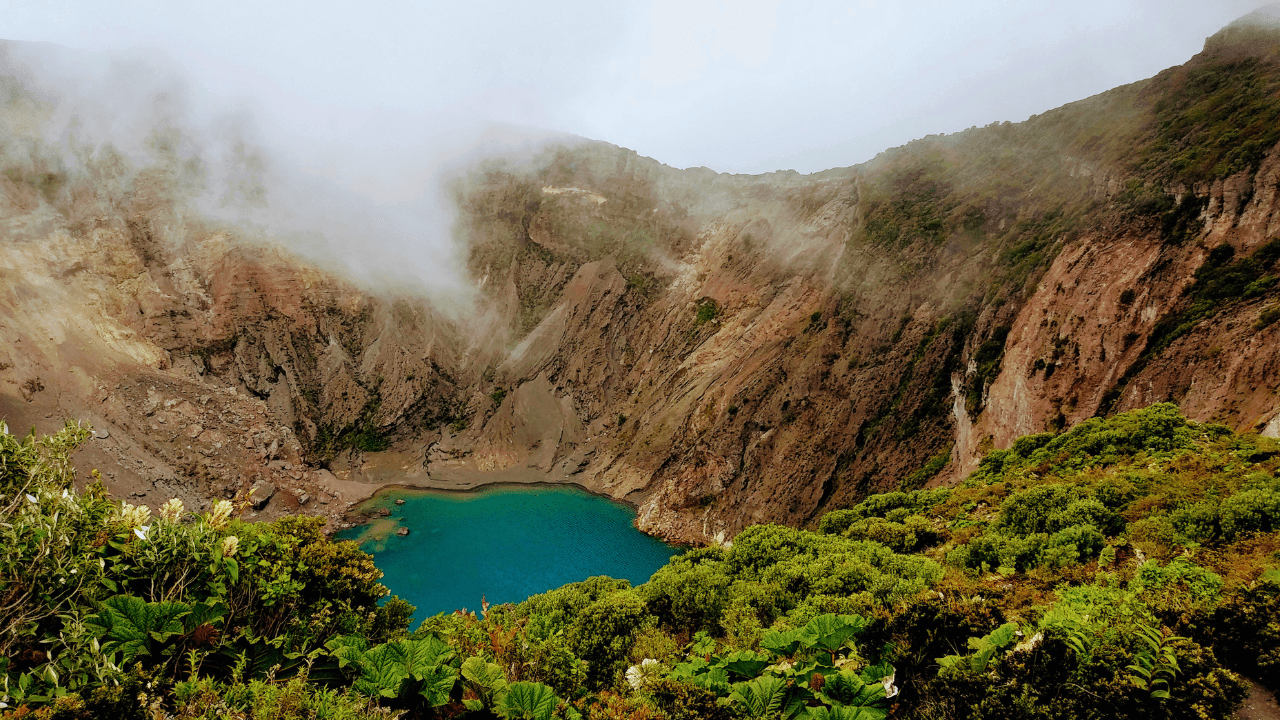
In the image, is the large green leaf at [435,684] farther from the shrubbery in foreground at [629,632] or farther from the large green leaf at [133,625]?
the large green leaf at [133,625]

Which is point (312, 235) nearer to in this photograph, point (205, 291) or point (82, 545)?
point (205, 291)

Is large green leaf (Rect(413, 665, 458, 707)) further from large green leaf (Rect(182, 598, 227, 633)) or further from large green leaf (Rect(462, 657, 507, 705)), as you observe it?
large green leaf (Rect(182, 598, 227, 633))

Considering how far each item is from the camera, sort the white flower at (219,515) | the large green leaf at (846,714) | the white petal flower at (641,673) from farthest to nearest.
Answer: the white petal flower at (641,673), the white flower at (219,515), the large green leaf at (846,714)

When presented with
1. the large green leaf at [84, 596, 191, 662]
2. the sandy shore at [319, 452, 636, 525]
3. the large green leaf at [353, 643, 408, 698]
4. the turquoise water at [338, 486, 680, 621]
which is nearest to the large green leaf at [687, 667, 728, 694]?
the large green leaf at [353, 643, 408, 698]

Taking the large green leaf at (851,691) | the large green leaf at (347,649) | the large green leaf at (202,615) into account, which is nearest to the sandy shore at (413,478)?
the large green leaf at (347,649)

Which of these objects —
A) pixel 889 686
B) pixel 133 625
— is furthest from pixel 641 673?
pixel 133 625

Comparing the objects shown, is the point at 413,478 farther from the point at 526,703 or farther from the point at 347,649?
the point at 526,703
